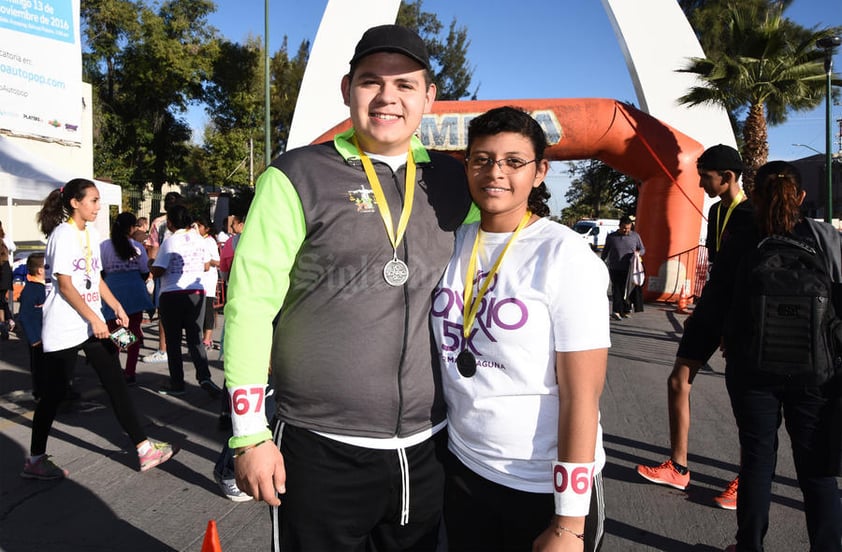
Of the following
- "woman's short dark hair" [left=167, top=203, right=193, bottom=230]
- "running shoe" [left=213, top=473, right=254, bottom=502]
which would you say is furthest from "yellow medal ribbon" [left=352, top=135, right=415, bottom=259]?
"woman's short dark hair" [left=167, top=203, right=193, bottom=230]

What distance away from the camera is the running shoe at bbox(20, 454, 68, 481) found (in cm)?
394

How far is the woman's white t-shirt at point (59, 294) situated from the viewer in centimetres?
405

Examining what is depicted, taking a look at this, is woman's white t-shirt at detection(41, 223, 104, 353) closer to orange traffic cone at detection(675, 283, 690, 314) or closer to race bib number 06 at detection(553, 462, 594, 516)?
race bib number 06 at detection(553, 462, 594, 516)

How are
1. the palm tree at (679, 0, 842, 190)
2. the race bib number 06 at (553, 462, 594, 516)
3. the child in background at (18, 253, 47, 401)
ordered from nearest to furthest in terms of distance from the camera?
the race bib number 06 at (553, 462, 594, 516), the child in background at (18, 253, 47, 401), the palm tree at (679, 0, 842, 190)

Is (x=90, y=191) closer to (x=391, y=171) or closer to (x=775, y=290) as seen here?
(x=391, y=171)

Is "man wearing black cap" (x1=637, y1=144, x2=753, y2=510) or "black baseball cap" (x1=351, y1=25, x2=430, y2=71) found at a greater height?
"black baseball cap" (x1=351, y1=25, x2=430, y2=71)

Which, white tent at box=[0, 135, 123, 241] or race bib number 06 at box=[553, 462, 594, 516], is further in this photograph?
white tent at box=[0, 135, 123, 241]

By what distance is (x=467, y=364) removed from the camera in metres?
1.72

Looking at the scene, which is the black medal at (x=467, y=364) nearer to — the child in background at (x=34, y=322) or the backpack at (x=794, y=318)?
the backpack at (x=794, y=318)

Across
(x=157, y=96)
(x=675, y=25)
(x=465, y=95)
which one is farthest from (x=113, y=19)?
(x=465, y=95)

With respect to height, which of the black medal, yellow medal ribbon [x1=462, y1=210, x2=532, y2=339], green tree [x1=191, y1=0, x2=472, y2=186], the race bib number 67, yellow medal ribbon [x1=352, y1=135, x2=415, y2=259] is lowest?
the race bib number 67

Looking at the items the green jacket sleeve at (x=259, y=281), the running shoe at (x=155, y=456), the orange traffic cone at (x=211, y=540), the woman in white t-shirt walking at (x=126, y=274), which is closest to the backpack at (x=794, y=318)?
the green jacket sleeve at (x=259, y=281)

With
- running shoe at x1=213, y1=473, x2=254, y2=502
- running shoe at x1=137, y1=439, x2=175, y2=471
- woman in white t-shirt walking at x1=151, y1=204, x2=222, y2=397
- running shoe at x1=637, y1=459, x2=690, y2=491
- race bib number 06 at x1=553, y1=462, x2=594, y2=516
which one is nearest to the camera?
race bib number 06 at x1=553, y1=462, x2=594, y2=516

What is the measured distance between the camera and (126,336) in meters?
4.46
